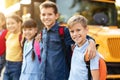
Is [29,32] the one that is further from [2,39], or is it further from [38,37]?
[2,39]

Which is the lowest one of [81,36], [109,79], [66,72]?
[109,79]

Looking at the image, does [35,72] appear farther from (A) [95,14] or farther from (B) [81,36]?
(A) [95,14]

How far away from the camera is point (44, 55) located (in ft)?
15.8

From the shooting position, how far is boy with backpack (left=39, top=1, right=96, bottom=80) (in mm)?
4762

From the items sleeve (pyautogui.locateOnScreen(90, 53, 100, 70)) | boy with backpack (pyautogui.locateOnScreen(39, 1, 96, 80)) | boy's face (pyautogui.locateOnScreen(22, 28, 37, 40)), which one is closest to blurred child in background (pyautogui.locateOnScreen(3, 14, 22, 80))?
boy's face (pyautogui.locateOnScreen(22, 28, 37, 40))

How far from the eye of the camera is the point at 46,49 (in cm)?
482

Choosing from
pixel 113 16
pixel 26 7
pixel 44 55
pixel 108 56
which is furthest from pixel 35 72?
pixel 113 16

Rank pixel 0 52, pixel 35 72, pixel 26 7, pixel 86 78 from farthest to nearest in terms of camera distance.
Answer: pixel 26 7 → pixel 0 52 → pixel 35 72 → pixel 86 78

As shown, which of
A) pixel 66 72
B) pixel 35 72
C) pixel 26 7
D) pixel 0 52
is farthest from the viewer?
pixel 26 7

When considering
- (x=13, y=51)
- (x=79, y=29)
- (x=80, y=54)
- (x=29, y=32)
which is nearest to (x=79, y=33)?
(x=79, y=29)

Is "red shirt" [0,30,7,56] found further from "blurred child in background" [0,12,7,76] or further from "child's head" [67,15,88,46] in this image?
"child's head" [67,15,88,46]

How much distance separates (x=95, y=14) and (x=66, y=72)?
2932mm

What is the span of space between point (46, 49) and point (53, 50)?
0.28 feet

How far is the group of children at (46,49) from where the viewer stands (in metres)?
4.20
